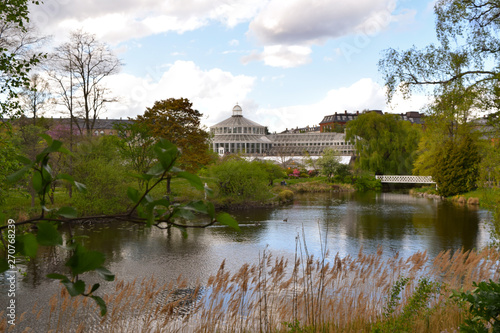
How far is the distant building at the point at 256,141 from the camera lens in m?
68.2

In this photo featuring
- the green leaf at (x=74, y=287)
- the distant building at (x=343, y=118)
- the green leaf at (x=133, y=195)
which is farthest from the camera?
the distant building at (x=343, y=118)

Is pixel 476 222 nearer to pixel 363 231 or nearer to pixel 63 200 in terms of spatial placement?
pixel 363 231

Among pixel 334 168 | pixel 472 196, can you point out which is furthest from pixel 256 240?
pixel 334 168

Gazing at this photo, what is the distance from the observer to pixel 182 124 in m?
29.5

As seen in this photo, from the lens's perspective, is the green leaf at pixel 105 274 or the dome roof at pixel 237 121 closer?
the green leaf at pixel 105 274

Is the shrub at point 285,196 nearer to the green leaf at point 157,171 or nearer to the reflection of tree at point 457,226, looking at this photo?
the reflection of tree at point 457,226

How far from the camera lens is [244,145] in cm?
6838

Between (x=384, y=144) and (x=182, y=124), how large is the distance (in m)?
23.9

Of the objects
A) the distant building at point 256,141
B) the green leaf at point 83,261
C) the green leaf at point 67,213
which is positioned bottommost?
the green leaf at point 83,261

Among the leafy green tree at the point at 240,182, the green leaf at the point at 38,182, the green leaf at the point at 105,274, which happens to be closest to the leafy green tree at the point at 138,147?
the leafy green tree at the point at 240,182

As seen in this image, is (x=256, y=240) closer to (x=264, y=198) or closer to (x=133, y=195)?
(x=264, y=198)

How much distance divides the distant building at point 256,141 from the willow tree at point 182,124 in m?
36.1

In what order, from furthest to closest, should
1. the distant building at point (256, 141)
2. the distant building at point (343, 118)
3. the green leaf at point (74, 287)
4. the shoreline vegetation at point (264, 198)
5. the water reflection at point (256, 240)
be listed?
the distant building at point (343, 118)
the distant building at point (256, 141)
the water reflection at point (256, 240)
the shoreline vegetation at point (264, 198)
the green leaf at point (74, 287)

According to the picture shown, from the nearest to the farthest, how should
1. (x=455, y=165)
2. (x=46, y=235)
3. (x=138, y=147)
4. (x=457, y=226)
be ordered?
1. (x=46, y=235)
2. (x=457, y=226)
3. (x=138, y=147)
4. (x=455, y=165)
